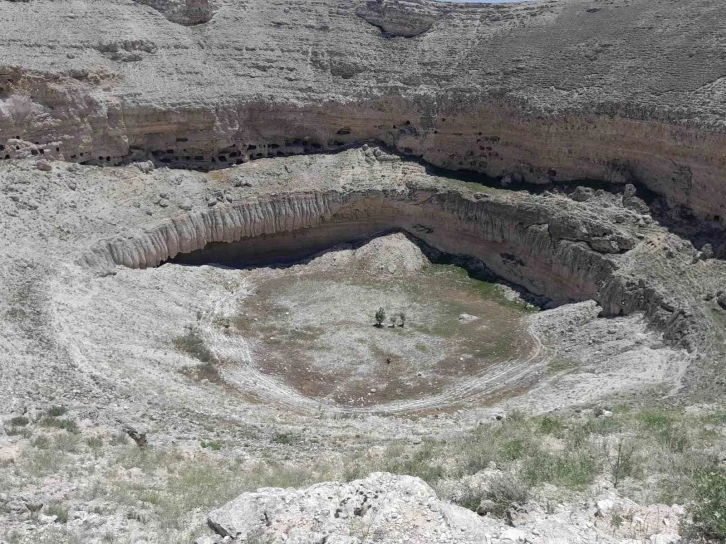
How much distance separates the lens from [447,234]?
112 feet

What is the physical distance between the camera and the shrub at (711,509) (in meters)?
9.22

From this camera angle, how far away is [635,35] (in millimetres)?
33938

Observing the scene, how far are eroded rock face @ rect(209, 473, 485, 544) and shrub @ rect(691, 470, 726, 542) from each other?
297cm

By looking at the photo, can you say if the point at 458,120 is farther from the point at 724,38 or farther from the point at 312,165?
the point at 724,38

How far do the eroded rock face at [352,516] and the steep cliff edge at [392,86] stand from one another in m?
22.8

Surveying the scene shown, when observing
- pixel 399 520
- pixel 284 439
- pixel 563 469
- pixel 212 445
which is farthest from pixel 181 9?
pixel 399 520

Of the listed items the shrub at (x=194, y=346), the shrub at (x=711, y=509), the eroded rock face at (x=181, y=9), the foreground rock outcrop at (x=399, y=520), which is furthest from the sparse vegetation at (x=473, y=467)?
the eroded rock face at (x=181, y=9)

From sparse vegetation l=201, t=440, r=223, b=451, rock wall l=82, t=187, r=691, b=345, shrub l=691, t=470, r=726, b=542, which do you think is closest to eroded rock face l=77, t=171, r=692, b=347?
rock wall l=82, t=187, r=691, b=345

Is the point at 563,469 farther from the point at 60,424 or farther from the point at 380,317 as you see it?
the point at 380,317

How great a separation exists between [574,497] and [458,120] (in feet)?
88.7

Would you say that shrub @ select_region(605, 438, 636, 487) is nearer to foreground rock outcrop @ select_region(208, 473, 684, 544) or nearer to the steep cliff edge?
foreground rock outcrop @ select_region(208, 473, 684, 544)

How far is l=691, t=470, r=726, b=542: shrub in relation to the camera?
922cm

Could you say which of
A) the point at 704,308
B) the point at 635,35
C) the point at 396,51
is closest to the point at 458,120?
the point at 396,51

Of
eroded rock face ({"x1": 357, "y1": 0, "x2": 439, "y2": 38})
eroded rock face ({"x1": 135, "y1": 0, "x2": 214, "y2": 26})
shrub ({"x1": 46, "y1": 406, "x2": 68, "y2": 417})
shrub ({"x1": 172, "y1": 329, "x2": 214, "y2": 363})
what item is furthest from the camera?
eroded rock face ({"x1": 357, "y1": 0, "x2": 439, "y2": 38})
